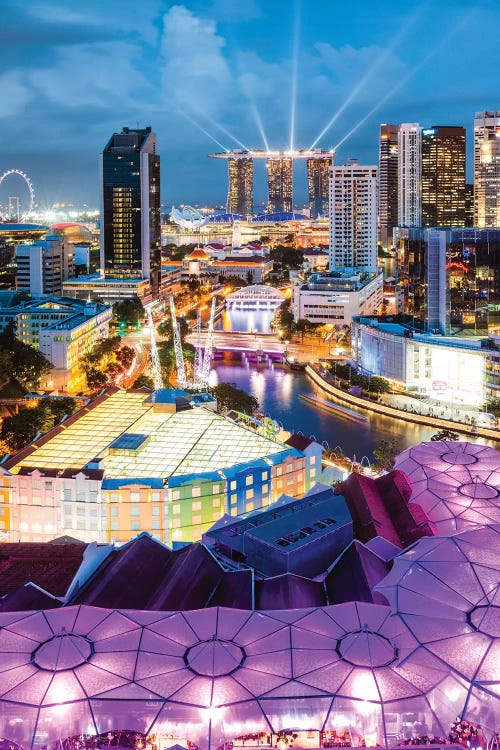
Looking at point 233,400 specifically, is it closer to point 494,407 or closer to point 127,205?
point 494,407

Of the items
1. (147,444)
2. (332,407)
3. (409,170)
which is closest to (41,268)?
(332,407)

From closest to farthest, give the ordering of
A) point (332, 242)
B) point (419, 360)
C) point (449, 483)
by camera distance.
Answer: point (449, 483) → point (419, 360) → point (332, 242)

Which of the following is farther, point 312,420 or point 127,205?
point 127,205

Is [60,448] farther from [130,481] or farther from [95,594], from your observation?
[95,594]

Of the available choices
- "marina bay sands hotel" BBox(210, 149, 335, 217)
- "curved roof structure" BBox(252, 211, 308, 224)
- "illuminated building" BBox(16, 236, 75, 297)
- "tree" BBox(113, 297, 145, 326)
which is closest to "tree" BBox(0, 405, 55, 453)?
"tree" BBox(113, 297, 145, 326)

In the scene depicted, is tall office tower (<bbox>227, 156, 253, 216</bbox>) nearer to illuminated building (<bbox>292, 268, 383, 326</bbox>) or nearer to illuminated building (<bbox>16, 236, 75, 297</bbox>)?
illuminated building (<bbox>16, 236, 75, 297</bbox>)

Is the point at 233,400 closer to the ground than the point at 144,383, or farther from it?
closer to the ground

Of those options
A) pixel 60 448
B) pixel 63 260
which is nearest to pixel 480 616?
pixel 60 448

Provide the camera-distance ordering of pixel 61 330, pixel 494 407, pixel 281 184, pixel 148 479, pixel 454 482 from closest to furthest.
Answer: pixel 454 482, pixel 148 479, pixel 494 407, pixel 61 330, pixel 281 184
